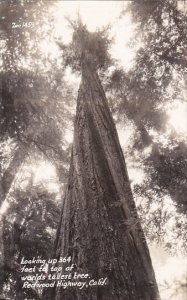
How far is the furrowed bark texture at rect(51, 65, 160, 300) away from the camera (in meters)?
2.94

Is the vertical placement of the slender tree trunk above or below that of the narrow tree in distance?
above

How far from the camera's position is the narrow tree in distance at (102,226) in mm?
2947

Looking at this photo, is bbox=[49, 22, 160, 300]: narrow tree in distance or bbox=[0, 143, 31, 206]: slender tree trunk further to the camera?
bbox=[0, 143, 31, 206]: slender tree trunk

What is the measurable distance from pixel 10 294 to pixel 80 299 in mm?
5545

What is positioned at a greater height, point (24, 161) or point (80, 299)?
point (24, 161)

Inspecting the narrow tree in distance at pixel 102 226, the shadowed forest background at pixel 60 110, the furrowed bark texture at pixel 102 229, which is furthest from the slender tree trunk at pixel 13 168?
the furrowed bark texture at pixel 102 229

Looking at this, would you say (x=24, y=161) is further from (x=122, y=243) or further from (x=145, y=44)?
(x=122, y=243)

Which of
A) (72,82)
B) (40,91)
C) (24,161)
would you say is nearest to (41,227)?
(24,161)

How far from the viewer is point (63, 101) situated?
11391 millimetres

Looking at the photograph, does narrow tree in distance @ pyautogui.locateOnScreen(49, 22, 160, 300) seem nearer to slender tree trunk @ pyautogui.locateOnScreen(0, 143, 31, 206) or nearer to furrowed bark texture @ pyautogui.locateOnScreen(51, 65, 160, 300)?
furrowed bark texture @ pyautogui.locateOnScreen(51, 65, 160, 300)

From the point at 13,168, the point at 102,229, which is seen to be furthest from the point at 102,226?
the point at 13,168

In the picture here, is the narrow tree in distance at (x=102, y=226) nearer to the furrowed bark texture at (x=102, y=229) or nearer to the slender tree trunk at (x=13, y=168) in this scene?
the furrowed bark texture at (x=102, y=229)

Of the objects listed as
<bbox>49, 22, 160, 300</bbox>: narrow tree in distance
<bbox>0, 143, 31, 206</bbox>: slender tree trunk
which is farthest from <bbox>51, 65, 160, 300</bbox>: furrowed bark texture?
<bbox>0, 143, 31, 206</bbox>: slender tree trunk

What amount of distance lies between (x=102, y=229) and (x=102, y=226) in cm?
3
